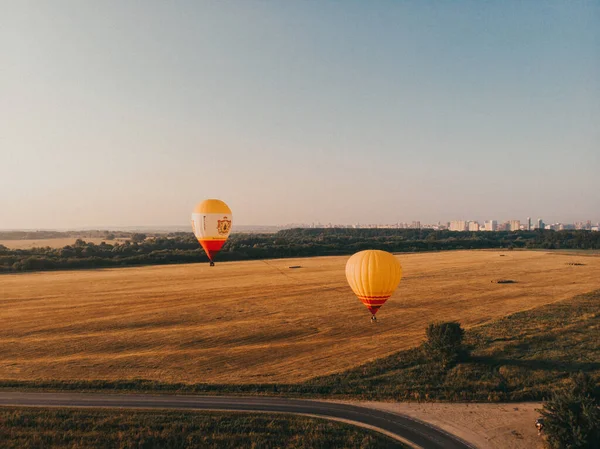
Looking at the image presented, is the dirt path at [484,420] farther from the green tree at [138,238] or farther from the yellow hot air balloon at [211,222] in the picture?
the green tree at [138,238]

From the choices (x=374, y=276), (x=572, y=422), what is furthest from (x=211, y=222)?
(x=572, y=422)

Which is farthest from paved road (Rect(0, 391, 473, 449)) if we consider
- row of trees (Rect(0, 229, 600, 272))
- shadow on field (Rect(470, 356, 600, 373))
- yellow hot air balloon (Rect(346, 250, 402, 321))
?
row of trees (Rect(0, 229, 600, 272))

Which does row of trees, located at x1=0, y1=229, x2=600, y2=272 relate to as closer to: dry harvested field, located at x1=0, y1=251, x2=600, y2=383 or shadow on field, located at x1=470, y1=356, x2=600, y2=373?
dry harvested field, located at x1=0, y1=251, x2=600, y2=383

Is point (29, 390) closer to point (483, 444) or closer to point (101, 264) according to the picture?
point (483, 444)

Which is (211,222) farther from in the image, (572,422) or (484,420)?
(572,422)

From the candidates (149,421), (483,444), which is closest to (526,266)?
(483,444)
